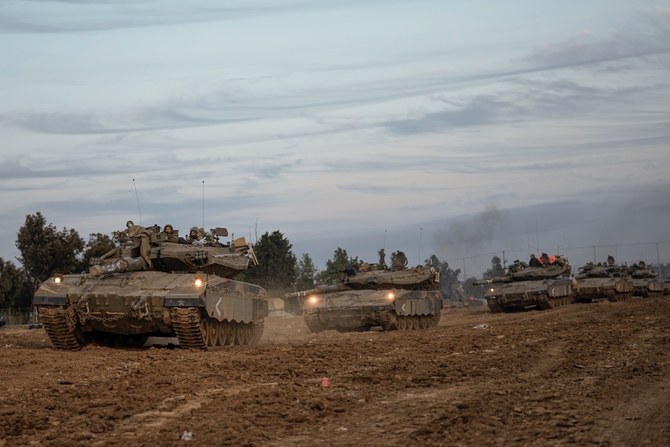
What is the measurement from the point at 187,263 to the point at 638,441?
14.3 meters

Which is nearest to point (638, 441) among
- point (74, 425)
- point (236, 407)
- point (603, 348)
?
point (236, 407)

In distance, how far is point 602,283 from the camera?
45.2 metres

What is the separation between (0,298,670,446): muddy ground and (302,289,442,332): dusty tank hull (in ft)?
25.1

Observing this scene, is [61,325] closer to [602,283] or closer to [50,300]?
[50,300]

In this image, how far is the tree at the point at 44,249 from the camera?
44.7 metres

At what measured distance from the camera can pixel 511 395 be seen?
1117 cm

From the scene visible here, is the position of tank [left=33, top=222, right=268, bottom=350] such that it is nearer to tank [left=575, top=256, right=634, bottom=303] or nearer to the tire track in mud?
the tire track in mud

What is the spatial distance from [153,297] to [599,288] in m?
30.2

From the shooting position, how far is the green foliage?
45844 mm

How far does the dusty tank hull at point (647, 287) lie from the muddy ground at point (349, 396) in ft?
107

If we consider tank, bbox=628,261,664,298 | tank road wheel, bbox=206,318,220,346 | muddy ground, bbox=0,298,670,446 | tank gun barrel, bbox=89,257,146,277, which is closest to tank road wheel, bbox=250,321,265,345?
tank road wheel, bbox=206,318,220,346

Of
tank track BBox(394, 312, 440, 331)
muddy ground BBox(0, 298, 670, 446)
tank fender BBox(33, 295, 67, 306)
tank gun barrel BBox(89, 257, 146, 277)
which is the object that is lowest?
muddy ground BBox(0, 298, 670, 446)

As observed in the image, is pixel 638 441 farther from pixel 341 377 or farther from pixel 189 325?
pixel 189 325

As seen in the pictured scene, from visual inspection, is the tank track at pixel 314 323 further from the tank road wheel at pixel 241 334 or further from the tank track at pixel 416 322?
the tank road wheel at pixel 241 334
